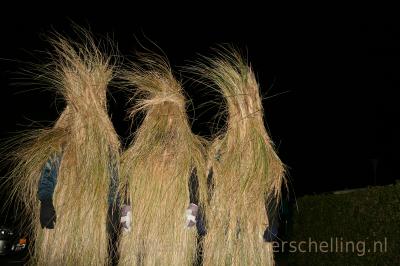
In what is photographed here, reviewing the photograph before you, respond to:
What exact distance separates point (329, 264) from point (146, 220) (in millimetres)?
5890

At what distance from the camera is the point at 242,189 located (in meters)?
3.60

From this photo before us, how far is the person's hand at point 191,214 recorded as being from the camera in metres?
3.64

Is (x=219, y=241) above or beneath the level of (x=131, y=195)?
beneath

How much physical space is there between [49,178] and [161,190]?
0.84 metres

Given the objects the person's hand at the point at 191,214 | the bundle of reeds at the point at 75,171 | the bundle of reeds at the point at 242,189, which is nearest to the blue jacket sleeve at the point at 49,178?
the bundle of reeds at the point at 75,171

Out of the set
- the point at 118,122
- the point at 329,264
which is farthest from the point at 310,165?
the point at 118,122

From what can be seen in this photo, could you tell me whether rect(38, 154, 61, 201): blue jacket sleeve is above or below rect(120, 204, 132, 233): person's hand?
above

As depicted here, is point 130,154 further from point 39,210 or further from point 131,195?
point 39,210

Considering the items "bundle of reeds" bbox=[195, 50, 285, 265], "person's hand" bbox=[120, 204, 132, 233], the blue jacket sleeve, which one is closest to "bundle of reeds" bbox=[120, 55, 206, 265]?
"person's hand" bbox=[120, 204, 132, 233]

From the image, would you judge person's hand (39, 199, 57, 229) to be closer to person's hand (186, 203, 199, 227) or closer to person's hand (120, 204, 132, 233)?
person's hand (120, 204, 132, 233)

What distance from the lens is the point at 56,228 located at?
366cm

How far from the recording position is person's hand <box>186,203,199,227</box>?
3644 millimetres

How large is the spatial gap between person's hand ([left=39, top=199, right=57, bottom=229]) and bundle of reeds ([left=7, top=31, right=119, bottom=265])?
164 mm

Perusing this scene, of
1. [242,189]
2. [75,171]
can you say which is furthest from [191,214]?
[75,171]
